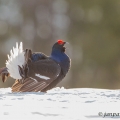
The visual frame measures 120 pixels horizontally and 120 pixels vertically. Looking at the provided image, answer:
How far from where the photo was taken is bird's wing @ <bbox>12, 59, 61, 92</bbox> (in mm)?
4988

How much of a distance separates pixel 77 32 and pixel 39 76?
12.4m

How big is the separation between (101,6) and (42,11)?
2.29 metres

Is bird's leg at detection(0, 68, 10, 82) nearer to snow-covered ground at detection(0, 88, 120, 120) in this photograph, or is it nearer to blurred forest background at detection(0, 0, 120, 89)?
snow-covered ground at detection(0, 88, 120, 120)

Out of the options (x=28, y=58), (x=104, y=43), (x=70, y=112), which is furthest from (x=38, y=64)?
(x=104, y=43)

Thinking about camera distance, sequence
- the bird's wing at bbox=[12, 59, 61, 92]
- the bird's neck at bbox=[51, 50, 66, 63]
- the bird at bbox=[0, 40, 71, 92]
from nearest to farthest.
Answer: the bird's wing at bbox=[12, 59, 61, 92] < the bird at bbox=[0, 40, 71, 92] < the bird's neck at bbox=[51, 50, 66, 63]

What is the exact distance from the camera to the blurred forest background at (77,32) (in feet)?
55.3

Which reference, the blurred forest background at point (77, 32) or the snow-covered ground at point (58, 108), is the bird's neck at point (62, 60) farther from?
the blurred forest background at point (77, 32)

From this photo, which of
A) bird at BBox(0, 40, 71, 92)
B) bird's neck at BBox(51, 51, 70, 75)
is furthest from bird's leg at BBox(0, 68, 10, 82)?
bird's neck at BBox(51, 51, 70, 75)

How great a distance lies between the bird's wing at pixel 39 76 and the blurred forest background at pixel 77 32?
37.0 feet

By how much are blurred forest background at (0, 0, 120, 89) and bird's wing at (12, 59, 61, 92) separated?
11.3m

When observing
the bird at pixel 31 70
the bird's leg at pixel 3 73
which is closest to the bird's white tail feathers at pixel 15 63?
the bird at pixel 31 70

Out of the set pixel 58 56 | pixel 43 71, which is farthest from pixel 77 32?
pixel 43 71

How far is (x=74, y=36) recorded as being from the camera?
17.5 metres

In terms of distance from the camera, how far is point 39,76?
5.16 meters
